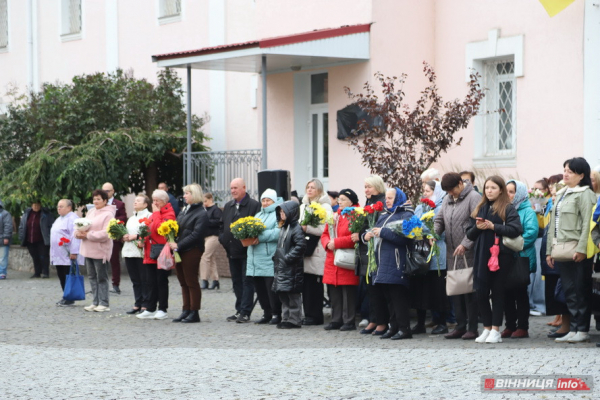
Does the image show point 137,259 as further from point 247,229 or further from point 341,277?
point 341,277

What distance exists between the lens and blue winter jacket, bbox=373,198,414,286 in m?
11.7

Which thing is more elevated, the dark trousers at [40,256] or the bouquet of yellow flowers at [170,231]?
the bouquet of yellow flowers at [170,231]

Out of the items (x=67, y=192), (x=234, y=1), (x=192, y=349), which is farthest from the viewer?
(x=234, y=1)

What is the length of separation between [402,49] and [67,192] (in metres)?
7.87

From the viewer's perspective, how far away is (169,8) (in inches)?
1040

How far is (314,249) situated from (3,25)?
73.3ft

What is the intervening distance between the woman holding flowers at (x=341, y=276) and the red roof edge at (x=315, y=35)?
5702mm

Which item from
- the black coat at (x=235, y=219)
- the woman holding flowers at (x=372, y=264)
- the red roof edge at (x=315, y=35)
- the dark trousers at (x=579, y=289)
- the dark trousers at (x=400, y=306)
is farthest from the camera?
the red roof edge at (x=315, y=35)

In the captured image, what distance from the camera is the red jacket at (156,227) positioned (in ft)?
46.5

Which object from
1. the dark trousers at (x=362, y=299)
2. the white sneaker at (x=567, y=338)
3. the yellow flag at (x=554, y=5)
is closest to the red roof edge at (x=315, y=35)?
the yellow flag at (x=554, y=5)

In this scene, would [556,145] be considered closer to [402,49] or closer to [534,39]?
[534,39]

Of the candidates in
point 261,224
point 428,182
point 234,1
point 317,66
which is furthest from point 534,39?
point 234,1

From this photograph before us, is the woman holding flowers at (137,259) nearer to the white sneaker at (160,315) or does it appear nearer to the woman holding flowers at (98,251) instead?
the white sneaker at (160,315)

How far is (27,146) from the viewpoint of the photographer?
24312 millimetres
